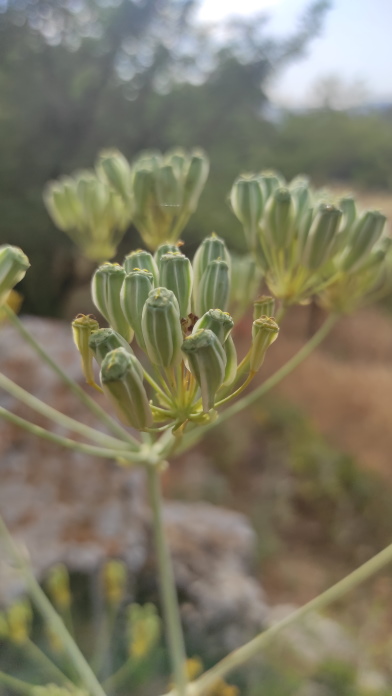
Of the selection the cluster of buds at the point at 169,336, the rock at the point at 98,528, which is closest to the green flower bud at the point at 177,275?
the cluster of buds at the point at 169,336

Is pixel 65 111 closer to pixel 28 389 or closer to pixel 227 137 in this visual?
pixel 227 137

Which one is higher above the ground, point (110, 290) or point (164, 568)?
point (110, 290)

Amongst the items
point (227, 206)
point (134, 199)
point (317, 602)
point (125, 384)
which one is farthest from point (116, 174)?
point (227, 206)

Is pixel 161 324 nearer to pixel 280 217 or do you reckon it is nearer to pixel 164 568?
pixel 280 217

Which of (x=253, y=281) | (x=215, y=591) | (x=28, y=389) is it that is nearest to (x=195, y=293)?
(x=253, y=281)

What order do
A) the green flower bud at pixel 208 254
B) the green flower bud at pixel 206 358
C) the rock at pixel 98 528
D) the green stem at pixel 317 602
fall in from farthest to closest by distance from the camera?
the rock at pixel 98 528
the green stem at pixel 317 602
the green flower bud at pixel 208 254
the green flower bud at pixel 206 358

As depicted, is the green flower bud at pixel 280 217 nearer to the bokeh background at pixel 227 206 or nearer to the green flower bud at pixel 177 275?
the green flower bud at pixel 177 275
